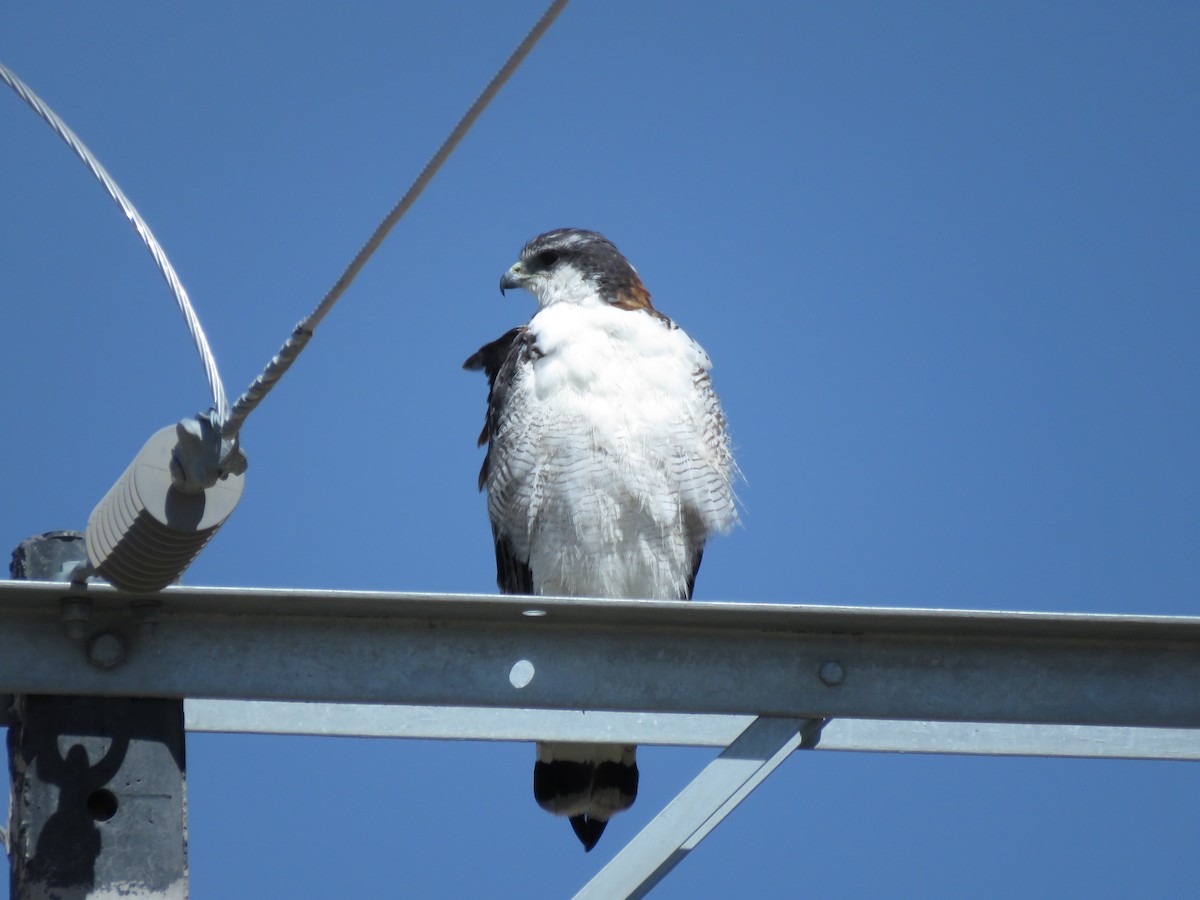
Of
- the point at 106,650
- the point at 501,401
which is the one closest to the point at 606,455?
the point at 501,401

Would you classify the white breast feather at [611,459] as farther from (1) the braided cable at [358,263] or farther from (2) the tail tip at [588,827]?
(1) the braided cable at [358,263]

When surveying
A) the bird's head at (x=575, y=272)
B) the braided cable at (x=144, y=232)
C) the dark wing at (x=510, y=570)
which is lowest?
the braided cable at (x=144, y=232)

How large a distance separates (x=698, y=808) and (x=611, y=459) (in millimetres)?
2425

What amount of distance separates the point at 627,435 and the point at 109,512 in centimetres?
279

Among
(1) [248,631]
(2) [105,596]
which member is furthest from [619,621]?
(2) [105,596]

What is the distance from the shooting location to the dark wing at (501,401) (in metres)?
5.48

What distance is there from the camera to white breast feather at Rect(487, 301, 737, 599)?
5168mm

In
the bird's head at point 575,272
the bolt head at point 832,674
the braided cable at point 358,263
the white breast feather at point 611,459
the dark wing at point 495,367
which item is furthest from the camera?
the bird's head at point 575,272

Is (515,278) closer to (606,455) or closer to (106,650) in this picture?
(606,455)

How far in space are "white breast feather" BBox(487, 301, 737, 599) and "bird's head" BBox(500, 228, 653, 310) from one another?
12.1 inches

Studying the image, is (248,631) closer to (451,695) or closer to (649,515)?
(451,695)

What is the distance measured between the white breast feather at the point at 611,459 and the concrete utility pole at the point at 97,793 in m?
2.56

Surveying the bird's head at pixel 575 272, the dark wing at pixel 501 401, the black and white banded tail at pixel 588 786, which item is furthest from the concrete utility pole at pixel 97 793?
the bird's head at pixel 575 272

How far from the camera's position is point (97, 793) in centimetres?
262
